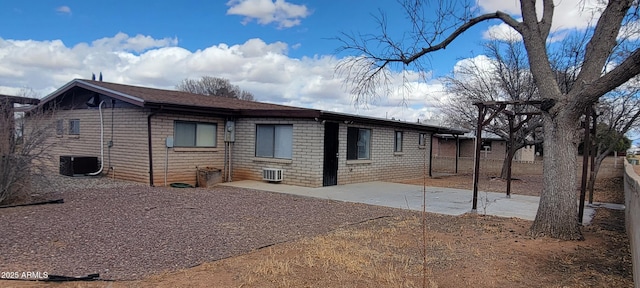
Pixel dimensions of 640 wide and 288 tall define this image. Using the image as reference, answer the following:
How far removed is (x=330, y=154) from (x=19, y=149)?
27.3 feet

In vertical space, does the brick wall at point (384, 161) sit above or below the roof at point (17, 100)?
below

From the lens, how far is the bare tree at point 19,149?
847 cm

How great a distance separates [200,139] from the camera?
1432 cm

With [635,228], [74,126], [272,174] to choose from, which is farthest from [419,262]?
[74,126]

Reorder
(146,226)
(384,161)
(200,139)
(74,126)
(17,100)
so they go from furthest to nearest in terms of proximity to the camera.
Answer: (384,161)
(74,126)
(200,139)
(17,100)
(146,226)

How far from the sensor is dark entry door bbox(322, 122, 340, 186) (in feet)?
45.3

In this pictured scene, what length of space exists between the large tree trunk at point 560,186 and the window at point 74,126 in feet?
48.9

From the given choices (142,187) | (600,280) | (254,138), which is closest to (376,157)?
(254,138)

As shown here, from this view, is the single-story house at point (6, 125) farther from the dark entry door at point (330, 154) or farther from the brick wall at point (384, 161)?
the brick wall at point (384, 161)

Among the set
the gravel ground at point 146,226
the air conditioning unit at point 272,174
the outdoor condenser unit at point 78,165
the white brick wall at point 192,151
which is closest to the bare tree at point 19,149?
the gravel ground at point 146,226

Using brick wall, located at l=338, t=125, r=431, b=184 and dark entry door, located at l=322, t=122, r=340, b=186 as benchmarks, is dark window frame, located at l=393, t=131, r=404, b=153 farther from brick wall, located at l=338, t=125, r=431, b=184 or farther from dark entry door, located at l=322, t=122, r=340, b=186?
dark entry door, located at l=322, t=122, r=340, b=186

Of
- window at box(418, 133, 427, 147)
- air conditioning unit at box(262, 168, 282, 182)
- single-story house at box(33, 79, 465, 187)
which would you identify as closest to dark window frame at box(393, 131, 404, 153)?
single-story house at box(33, 79, 465, 187)

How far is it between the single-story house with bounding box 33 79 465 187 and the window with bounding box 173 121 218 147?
0.10ft

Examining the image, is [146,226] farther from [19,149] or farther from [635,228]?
[635,228]
